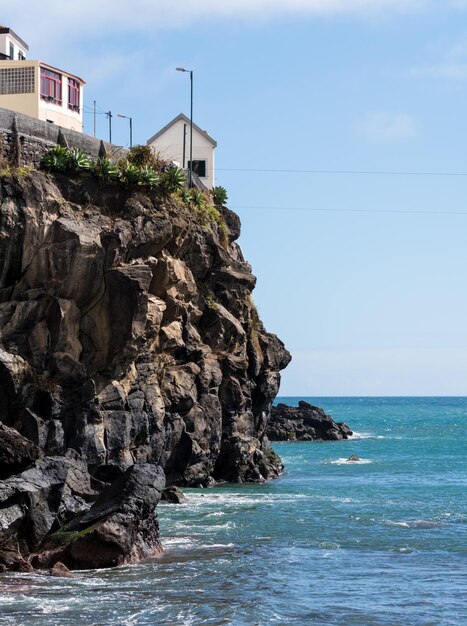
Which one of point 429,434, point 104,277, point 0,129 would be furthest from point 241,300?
point 429,434

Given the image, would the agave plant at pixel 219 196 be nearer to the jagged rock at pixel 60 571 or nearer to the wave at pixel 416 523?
the wave at pixel 416 523

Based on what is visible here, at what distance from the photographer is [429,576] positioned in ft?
99.3

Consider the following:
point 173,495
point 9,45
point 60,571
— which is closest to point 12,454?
point 60,571

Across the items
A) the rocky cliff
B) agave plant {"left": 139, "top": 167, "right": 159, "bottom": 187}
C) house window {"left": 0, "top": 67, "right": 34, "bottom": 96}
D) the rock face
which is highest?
house window {"left": 0, "top": 67, "right": 34, "bottom": 96}

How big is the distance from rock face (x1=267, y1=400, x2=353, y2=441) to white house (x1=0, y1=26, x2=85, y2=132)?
51030 mm

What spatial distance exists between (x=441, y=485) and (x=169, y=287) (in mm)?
19741

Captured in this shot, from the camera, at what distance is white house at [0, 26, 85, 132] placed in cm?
5647

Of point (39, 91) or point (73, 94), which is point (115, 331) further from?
point (73, 94)

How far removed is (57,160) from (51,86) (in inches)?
519

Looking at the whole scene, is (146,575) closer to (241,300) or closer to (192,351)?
(192,351)

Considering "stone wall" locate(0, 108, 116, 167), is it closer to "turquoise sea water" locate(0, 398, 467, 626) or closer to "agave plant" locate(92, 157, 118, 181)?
"agave plant" locate(92, 157, 118, 181)

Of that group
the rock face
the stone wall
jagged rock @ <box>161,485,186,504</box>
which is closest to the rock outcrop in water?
the stone wall

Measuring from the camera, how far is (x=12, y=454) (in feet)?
108

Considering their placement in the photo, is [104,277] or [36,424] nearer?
[36,424]
